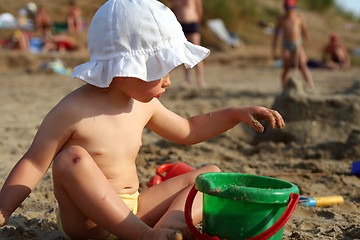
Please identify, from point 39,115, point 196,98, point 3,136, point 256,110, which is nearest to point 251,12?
point 196,98

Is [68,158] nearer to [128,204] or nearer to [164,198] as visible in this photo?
[128,204]

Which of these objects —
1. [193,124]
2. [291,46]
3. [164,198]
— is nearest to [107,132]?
[164,198]

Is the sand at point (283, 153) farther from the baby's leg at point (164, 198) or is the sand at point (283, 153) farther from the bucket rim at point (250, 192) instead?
the bucket rim at point (250, 192)

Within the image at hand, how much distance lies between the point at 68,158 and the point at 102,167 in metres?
0.21

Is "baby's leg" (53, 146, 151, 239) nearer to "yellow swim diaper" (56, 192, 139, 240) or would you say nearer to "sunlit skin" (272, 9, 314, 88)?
"yellow swim diaper" (56, 192, 139, 240)

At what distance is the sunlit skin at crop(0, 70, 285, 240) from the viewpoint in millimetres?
1650

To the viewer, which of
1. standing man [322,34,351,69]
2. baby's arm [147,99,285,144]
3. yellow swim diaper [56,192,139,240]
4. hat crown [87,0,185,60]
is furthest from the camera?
standing man [322,34,351,69]

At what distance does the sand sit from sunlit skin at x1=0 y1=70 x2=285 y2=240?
312 mm

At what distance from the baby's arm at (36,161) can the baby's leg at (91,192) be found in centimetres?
10

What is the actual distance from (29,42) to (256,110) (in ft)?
40.3

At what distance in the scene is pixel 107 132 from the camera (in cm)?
182

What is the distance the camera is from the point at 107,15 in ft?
5.78

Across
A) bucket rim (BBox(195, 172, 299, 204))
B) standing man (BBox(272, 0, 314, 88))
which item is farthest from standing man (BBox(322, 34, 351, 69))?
bucket rim (BBox(195, 172, 299, 204))

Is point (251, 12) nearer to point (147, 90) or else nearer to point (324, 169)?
point (324, 169)
